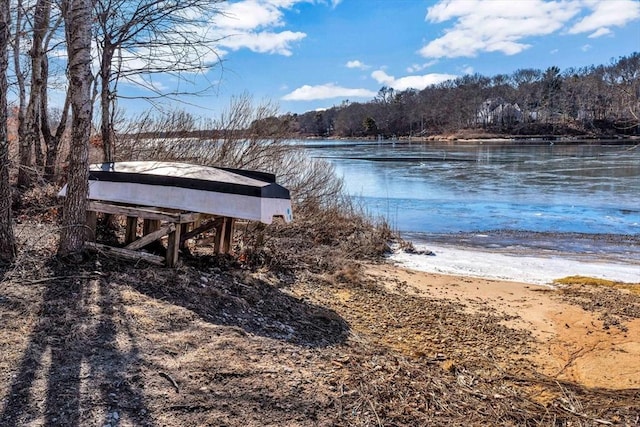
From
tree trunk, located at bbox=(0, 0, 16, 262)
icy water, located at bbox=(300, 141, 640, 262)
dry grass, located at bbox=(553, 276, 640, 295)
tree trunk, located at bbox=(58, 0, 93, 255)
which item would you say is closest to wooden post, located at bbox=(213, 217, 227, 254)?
tree trunk, located at bbox=(58, 0, 93, 255)

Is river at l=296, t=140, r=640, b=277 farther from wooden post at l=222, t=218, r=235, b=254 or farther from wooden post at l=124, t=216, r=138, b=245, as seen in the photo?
wooden post at l=124, t=216, r=138, b=245

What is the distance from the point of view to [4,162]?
479cm

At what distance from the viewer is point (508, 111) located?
4122 inches

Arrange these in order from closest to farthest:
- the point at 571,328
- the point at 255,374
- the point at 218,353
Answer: the point at 255,374 < the point at 218,353 < the point at 571,328

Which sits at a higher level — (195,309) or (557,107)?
(557,107)

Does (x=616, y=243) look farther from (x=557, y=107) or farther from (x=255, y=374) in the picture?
(x=557, y=107)

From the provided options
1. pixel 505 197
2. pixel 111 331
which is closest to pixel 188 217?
pixel 111 331

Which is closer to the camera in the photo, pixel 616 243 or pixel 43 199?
pixel 43 199

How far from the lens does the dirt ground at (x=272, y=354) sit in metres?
3.04

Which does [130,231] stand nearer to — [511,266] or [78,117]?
[78,117]

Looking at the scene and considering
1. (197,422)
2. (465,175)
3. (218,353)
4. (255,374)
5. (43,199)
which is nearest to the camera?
(197,422)

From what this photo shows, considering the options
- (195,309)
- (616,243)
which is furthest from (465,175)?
(195,309)

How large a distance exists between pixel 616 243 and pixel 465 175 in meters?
16.7

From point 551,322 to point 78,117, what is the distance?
19.6ft
